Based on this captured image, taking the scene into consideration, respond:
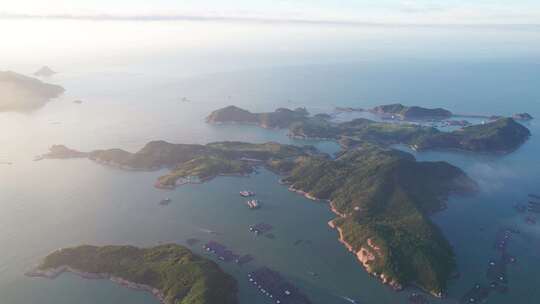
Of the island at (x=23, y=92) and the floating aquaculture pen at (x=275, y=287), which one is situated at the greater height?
the floating aquaculture pen at (x=275, y=287)

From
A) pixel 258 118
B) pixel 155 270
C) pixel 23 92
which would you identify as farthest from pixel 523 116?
pixel 23 92

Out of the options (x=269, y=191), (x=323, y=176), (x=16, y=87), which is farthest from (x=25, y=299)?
(x=16, y=87)

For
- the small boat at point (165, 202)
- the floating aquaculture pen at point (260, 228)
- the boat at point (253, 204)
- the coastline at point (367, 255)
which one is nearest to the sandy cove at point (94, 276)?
the floating aquaculture pen at point (260, 228)

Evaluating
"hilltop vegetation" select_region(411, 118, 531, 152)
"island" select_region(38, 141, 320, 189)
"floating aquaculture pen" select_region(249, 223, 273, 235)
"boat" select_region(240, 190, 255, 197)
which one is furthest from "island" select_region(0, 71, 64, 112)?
"hilltop vegetation" select_region(411, 118, 531, 152)

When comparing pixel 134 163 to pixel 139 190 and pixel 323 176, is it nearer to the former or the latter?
pixel 139 190

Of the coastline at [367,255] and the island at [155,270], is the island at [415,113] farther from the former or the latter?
the island at [155,270]

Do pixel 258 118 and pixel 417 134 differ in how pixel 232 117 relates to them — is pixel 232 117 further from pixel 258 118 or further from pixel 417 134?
pixel 417 134

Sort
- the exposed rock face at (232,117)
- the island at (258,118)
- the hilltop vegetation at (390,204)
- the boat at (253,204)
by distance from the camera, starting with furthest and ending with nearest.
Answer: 1. the exposed rock face at (232,117)
2. the island at (258,118)
3. the boat at (253,204)
4. the hilltop vegetation at (390,204)
